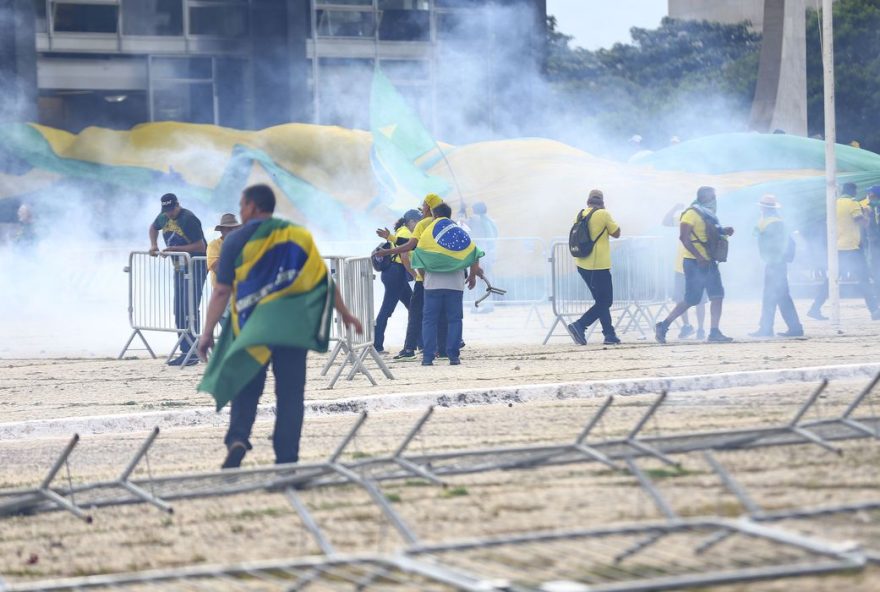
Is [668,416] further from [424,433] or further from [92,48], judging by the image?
[92,48]

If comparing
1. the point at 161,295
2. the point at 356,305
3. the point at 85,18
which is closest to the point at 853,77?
the point at 85,18

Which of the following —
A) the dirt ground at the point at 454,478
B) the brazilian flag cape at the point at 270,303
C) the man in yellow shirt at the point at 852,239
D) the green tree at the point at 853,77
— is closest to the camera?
the dirt ground at the point at 454,478

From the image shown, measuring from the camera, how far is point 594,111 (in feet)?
171

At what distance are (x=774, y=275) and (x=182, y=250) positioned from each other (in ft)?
20.2

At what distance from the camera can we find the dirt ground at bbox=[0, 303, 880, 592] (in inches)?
251

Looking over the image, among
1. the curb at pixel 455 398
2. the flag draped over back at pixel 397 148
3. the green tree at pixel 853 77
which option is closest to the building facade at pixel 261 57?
the flag draped over back at pixel 397 148

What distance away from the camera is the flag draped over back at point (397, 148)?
30.3 metres

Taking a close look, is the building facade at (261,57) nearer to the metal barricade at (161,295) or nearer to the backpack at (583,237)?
the metal barricade at (161,295)

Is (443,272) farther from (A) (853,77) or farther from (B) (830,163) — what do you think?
(A) (853,77)

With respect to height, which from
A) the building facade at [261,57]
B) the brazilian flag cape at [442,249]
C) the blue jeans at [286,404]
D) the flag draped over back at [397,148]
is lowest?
the blue jeans at [286,404]

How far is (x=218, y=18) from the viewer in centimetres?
3741

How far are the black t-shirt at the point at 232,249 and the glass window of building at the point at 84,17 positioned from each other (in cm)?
Result: 2925

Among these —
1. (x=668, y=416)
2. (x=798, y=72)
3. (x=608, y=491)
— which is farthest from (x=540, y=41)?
(x=608, y=491)

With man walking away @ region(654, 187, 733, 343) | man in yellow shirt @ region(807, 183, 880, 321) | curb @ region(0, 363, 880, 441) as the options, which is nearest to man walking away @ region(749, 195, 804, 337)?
man walking away @ region(654, 187, 733, 343)
